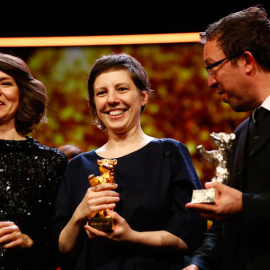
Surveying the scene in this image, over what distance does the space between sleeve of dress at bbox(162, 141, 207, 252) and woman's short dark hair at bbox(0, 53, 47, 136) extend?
710 mm

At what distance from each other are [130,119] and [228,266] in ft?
2.65

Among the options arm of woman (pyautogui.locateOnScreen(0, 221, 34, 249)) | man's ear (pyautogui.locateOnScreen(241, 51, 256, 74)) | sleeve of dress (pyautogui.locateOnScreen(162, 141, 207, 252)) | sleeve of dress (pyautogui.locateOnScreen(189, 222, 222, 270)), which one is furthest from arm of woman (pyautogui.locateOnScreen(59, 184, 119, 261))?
man's ear (pyautogui.locateOnScreen(241, 51, 256, 74))

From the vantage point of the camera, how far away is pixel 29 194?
81.4 inches

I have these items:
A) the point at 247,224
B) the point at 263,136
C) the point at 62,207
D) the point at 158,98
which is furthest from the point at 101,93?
the point at 158,98

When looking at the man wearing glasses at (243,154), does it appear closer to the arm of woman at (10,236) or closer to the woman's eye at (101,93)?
the woman's eye at (101,93)

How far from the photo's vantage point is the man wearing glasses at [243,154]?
1.53 m

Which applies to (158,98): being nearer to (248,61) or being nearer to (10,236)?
(248,61)

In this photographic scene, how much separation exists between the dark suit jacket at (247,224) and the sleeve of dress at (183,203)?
0.30 feet

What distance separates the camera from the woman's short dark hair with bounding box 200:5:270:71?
1.82 metres

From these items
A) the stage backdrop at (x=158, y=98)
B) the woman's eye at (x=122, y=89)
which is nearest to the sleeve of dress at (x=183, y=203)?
the woman's eye at (x=122, y=89)

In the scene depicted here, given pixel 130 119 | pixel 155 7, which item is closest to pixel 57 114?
pixel 155 7

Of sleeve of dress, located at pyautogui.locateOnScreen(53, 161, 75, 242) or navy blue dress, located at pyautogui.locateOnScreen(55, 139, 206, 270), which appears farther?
sleeve of dress, located at pyautogui.locateOnScreen(53, 161, 75, 242)

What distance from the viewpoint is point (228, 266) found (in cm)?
173

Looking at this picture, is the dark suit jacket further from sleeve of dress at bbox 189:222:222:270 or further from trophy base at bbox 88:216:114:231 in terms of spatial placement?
trophy base at bbox 88:216:114:231
